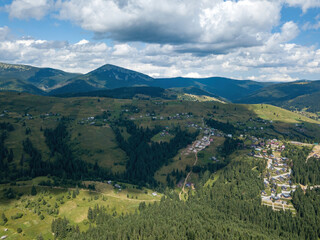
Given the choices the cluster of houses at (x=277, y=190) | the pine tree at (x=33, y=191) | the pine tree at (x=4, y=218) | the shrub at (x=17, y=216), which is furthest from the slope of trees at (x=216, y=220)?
the pine tree at (x=33, y=191)

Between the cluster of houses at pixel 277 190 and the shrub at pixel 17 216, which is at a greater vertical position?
the cluster of houses at pixel 277 190

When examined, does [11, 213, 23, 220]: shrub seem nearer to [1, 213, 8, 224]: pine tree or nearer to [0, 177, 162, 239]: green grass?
[0, 177, 162, 239]: green grass

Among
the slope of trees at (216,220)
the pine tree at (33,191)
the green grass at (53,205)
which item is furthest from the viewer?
the pine tree at (33,191)

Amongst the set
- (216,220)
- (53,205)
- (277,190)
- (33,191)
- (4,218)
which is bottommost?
(53,205)

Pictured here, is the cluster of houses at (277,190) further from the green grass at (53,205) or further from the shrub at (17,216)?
the shrub at (17,216)

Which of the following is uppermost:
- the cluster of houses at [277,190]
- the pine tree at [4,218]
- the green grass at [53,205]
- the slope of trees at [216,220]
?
the cluster of houses at [277,190]

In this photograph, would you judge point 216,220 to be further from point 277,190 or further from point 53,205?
point 53,205

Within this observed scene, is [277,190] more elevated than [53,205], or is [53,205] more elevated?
[277,190]

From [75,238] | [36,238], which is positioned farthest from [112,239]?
[36,238]

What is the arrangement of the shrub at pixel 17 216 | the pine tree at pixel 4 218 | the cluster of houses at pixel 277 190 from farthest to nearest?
the cluster of houses at pixel 277 190
the shrub at pixel 17 216
the pine tree at pixel 4 218

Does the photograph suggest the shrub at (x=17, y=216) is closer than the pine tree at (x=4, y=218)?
No

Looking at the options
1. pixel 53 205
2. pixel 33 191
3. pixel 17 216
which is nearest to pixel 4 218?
pixel 17 216

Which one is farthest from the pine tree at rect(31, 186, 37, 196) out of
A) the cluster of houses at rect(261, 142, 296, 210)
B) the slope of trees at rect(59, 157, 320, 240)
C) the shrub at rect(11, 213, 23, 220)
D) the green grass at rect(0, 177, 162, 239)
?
the cluster of houses at rect(261, 142, 296, 210)
